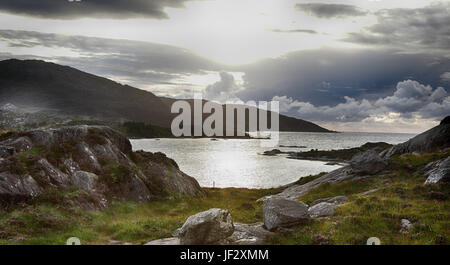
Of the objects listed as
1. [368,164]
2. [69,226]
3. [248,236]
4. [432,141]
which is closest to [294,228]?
[248,236]

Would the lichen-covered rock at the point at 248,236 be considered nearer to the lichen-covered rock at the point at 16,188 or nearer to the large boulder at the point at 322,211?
the large boulder at the point at 322,211

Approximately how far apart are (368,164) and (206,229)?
31.7 meters

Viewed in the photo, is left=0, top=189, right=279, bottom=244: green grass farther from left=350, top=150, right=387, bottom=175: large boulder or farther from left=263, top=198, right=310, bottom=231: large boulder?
left=350, top=150, right=387, bottom=175: large boulder

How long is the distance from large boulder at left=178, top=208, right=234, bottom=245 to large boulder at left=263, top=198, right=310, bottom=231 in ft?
8.91

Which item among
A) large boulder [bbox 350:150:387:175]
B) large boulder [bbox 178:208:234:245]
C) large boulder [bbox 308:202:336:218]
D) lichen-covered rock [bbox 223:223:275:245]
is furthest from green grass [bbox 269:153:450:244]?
large boulder [bbox 350:150:387:175]

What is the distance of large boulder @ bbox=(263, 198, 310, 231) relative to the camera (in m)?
18.5

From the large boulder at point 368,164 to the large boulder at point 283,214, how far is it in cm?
2539

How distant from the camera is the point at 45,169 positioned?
94.8 ft

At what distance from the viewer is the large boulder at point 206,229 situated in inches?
644

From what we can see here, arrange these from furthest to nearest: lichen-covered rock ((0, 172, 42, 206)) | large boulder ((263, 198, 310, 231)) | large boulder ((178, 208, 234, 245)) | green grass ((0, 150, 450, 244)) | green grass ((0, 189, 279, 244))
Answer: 1. lichen-covered rock ((0, 172, 42, 206))
2. green grass ((0, 189, 279, 244))
3. large boulder ((263, 198, 310, 231))
4. green grass ((0, 150, 450, 244))
5. large boulder ((178, 208, 234, 245))

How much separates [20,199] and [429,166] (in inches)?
1576

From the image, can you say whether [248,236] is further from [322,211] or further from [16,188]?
[16,188]
